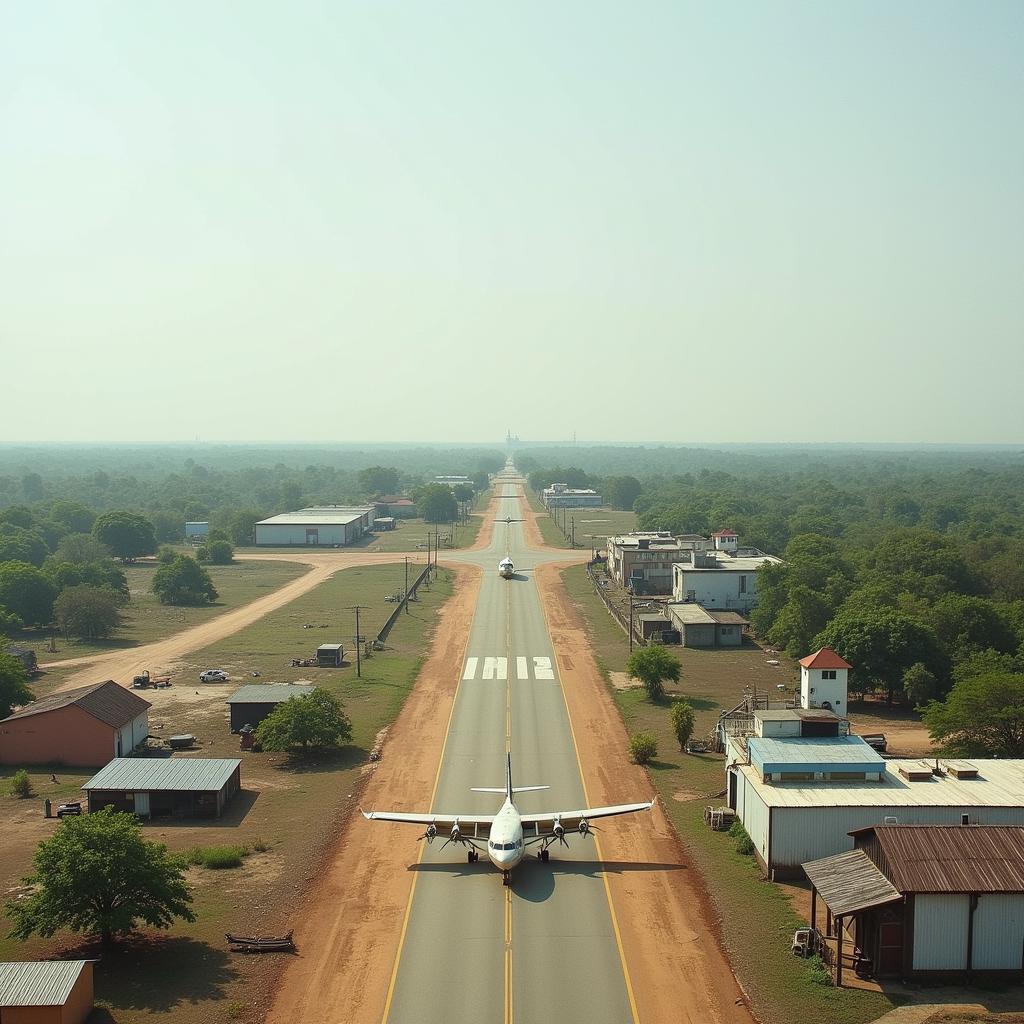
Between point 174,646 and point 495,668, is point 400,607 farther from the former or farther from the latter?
point 495,668

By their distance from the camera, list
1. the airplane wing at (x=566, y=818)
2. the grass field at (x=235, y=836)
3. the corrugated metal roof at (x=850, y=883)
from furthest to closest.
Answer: the airplane wing at (x=566, y=818) → the corrugated metal roof at (x=850, y=883) → the grass field at (x=235, y=836)

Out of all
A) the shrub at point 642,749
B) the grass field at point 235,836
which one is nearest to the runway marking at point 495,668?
the grass field at point 235,836

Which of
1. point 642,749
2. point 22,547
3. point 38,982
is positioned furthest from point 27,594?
point 38,982

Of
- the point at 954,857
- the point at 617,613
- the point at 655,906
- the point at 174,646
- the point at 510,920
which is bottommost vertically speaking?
the point at 174,646

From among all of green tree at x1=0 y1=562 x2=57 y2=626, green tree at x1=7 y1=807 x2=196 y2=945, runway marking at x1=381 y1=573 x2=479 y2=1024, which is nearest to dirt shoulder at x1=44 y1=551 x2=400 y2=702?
green tree at x1=0 y1=562 x2=57 y2=626

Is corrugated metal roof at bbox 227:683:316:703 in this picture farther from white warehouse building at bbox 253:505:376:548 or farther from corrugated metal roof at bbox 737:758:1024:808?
white warehouse building at bbox 253:505:376:548

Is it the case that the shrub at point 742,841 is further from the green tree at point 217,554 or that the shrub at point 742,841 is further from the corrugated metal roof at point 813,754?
the green tree at point 217,554
